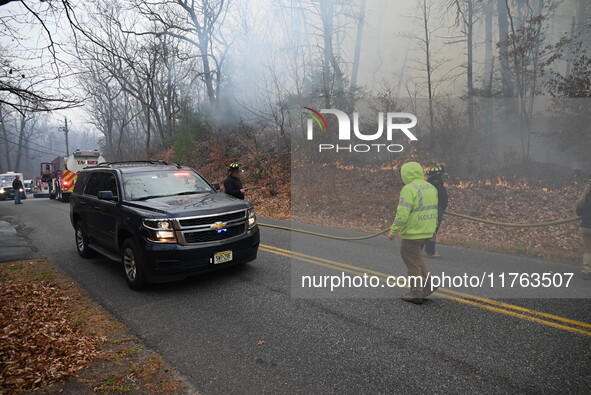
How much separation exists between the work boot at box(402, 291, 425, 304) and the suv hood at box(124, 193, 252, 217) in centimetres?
289

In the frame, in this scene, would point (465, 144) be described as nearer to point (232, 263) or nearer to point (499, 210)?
point (499, 210)

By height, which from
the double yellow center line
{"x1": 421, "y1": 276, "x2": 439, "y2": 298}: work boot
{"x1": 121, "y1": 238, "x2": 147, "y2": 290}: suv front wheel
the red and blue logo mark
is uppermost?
the red and blue logo mark

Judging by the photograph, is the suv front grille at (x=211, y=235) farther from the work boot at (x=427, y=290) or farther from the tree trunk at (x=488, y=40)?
the tree trunk at (x=488, y=40)

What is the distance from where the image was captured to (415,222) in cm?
464

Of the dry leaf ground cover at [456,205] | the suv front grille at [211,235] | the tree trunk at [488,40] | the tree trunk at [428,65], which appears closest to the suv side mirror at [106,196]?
the suv front grille at [211,235]

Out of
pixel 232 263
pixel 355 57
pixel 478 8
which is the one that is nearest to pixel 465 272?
pixel 232 263

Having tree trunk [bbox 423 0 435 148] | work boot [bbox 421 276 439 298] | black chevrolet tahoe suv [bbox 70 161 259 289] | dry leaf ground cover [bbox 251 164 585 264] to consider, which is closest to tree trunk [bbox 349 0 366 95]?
tree trunk [bbox 423 0 435 148]

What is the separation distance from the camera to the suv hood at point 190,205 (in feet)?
17.2

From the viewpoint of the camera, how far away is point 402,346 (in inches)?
140

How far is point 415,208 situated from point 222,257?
2.91 metres

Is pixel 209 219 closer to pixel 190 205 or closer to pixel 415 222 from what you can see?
pixel 190 205

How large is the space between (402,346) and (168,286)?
12.1ft

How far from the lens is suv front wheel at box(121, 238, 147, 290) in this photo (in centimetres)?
521

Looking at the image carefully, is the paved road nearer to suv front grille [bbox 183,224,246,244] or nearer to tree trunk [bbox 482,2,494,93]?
suv front grille [bbox 183,224,246,244]
